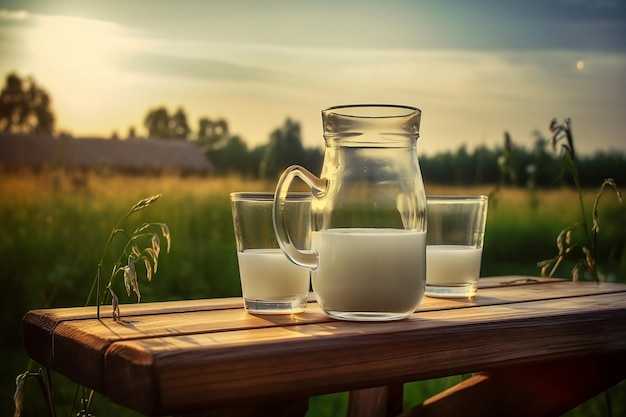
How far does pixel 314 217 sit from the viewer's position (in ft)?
3.88

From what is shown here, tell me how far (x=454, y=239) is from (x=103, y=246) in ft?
5.13

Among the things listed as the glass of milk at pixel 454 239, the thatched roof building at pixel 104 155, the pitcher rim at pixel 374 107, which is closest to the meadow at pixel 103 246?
the thatched roof building at pixel 104 155

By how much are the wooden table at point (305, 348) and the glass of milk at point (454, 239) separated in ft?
0.15

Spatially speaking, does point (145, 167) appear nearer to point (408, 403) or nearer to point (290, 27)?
point (290, 27)

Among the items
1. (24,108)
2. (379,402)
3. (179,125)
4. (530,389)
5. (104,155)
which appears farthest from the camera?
(179,125)

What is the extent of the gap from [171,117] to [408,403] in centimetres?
125

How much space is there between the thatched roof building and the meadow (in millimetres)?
35

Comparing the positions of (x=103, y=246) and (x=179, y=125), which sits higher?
(x=179, y=125)

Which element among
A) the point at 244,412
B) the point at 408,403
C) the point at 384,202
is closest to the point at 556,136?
the point at 384,202

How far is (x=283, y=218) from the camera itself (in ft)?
3.79

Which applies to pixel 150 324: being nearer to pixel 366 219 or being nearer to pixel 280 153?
pixel 366 219

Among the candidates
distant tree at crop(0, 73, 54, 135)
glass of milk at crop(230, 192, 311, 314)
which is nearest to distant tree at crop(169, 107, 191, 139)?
distant tree at crop(0, 73, 54, 135)

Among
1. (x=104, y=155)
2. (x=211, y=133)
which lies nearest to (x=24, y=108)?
(x=104, y=155)

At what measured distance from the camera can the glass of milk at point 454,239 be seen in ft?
4.71
